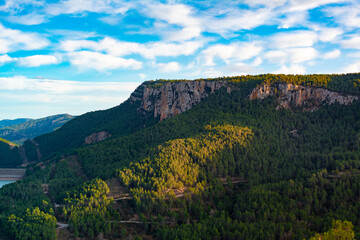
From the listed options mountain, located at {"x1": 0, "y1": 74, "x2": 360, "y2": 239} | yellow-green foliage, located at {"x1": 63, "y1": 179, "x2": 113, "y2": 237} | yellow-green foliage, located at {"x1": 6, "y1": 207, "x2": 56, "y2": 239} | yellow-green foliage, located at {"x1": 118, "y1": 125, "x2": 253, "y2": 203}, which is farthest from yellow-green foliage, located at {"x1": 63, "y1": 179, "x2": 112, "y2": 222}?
yellow-green foliage, located at {"x1": 118, "y1": 125, "x2": 253, "y2": 203}

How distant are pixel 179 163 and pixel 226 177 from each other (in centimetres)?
2187

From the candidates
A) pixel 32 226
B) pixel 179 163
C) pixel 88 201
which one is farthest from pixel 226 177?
pixel 32 226

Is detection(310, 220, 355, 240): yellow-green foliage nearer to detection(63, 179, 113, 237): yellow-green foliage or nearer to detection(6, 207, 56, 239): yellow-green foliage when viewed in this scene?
detection(63, 179, 113, 237): yellow-green foliage

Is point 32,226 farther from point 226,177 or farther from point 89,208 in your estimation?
point 226,177

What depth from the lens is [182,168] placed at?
12744 cm

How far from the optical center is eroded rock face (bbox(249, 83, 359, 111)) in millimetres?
170125

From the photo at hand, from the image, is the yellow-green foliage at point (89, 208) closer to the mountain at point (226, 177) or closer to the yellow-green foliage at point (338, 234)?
the mountain at point (226, 177)

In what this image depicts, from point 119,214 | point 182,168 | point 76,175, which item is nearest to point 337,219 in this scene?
point 182,168

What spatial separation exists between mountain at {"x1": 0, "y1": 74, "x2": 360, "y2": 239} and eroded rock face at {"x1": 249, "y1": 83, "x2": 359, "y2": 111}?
60 centimetres

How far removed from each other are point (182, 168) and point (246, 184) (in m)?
27.6

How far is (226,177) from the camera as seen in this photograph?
131500mm

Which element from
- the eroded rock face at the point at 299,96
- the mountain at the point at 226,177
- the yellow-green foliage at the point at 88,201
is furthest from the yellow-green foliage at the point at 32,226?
the eroded rock face at the point at 299,96

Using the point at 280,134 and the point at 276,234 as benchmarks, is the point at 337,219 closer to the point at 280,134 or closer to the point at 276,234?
the point at 276,234

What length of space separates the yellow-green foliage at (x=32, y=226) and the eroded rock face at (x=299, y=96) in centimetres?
13378
